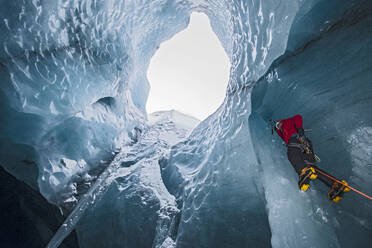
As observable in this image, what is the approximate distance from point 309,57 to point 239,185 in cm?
237

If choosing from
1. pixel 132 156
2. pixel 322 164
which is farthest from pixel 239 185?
pixel 132 156

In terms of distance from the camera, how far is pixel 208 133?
18.7 feet

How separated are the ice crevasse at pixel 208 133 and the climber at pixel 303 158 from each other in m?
0.44

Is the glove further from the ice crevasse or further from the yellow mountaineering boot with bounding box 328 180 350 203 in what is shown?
the yellow mountaineering boot with bounding box 328 180 350 203

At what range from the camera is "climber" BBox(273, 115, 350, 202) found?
2416 millimetres

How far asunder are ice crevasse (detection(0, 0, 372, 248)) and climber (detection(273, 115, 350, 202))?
1.44ft

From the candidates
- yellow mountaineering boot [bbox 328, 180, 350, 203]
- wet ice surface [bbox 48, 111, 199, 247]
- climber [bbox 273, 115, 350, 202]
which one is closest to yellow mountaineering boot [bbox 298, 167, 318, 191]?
climber [bbox 273, 115, 350, 202]

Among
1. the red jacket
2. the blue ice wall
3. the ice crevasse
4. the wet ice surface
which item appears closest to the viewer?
the blue ice wall

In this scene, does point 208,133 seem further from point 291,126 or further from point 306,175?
point 306,175

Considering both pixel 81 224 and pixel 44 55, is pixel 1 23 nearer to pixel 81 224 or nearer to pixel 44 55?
pixel 44 55

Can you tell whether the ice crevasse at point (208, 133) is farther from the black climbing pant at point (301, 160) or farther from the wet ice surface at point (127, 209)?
the black climbing pant at point (301, 160)

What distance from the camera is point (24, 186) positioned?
14.2 feet

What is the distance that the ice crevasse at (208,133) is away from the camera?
2676mm

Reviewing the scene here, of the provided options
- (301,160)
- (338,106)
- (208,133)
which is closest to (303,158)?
(301,160)
